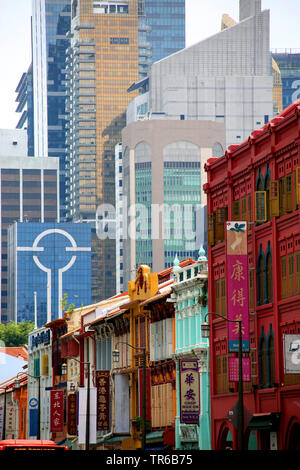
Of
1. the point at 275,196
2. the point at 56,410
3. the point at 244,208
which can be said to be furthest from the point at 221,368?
the point at 56,410

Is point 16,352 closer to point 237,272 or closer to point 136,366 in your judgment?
point 136,366

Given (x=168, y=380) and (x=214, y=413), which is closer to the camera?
(x=214, y=413)

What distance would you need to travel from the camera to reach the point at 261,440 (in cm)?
6144

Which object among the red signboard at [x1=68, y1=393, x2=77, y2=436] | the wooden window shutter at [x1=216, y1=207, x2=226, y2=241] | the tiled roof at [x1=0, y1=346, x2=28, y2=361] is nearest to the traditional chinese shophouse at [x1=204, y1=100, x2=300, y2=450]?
the wooden window shutter at [x1=216, y1=207, x2=226, y2=241]

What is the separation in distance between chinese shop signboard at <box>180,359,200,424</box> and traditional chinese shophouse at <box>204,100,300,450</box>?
280cm

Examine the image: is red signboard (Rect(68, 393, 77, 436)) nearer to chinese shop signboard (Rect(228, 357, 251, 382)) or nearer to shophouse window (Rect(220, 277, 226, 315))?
shophouse window (Rect(220, 277, 226, 315))

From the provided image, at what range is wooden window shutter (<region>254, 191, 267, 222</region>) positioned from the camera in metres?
62.0

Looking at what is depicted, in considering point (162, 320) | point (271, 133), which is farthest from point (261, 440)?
point (162, 320)

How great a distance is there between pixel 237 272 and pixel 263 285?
5.69 ft

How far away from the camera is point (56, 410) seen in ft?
362
